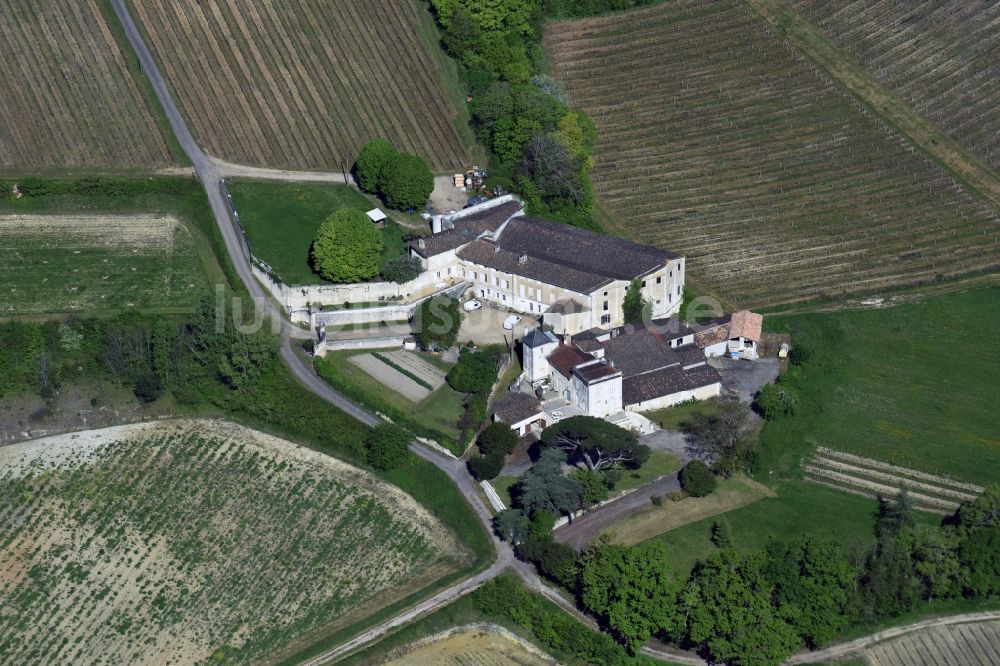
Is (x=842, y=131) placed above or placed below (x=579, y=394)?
above

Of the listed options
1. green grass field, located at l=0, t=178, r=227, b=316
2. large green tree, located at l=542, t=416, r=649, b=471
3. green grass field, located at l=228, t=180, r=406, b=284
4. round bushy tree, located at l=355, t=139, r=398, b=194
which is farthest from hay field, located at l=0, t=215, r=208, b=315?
large green tree, located at l=542, t=416, r=649, b=471

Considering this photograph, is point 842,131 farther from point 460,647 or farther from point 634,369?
point 460,647

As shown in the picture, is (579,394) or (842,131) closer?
(579,394)

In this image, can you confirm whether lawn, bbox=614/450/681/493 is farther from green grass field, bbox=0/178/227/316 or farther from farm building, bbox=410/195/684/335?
green grass field, bbox=0/178/227/316

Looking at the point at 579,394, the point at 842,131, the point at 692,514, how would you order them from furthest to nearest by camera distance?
the point at 842,131, the point at 579,394, the point at 692,514

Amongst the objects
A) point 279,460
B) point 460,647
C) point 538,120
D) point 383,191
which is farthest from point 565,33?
point 460,647
